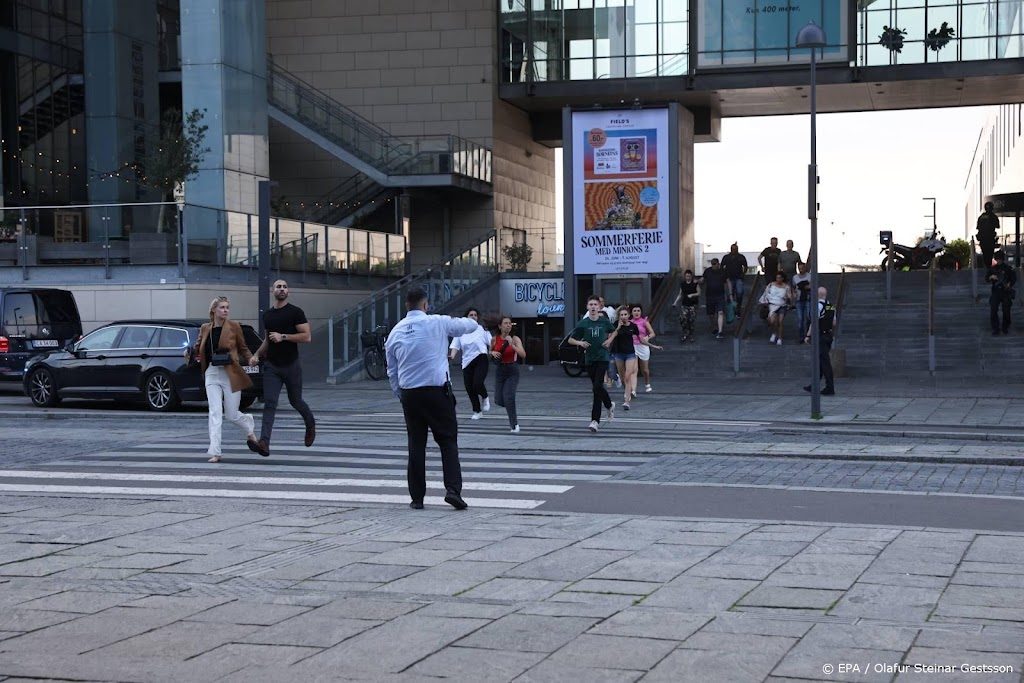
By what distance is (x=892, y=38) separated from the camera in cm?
3959

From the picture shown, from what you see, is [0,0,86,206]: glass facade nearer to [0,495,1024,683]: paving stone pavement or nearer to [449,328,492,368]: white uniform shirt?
[449,328,492,368]: white uniform shirt

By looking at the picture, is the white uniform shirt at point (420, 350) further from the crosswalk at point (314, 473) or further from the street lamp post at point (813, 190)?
the street lamp post at point (813, 190)

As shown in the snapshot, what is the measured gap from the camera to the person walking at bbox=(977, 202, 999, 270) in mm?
34750

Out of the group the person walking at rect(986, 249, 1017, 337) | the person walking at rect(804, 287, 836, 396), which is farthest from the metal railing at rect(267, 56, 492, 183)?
the person walking at rect(804, 287, 836, 396)

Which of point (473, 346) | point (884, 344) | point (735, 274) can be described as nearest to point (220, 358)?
point (473, 346)

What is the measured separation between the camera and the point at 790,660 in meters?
5.21

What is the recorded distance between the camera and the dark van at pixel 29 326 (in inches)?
955

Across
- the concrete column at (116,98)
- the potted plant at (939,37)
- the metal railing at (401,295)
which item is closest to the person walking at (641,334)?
the metal railing at (401,295)

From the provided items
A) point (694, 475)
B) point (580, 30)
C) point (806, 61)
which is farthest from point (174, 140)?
point (694, 475)

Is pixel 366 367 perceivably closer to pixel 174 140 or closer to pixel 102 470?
pixel 174 140

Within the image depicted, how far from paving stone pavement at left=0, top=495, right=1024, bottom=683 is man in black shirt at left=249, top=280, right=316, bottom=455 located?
4.04 meters

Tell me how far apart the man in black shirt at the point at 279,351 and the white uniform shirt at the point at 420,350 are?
3.59 metres

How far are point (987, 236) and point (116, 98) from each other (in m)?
24.3

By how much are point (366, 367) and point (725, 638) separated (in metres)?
24.0
